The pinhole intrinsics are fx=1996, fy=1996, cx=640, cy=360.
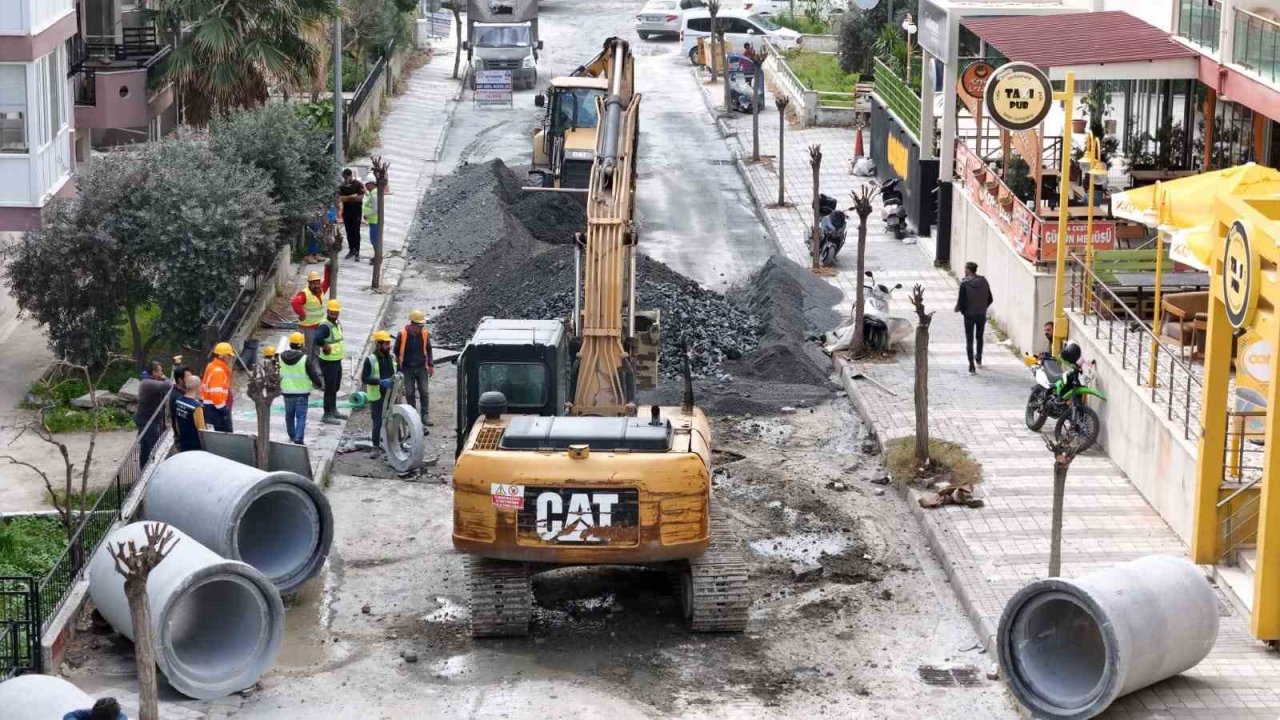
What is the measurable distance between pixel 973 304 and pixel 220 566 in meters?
13.3

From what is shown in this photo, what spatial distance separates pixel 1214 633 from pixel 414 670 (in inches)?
269

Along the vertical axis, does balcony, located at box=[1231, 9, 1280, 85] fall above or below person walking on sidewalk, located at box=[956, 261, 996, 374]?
above

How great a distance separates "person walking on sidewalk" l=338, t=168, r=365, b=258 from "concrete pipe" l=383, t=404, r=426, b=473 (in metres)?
11.5

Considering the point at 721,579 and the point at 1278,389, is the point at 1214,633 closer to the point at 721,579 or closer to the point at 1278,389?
the point at 1278,389

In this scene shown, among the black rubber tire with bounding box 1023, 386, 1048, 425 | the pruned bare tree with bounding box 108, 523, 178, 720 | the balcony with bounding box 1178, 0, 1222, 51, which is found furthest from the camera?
the balcony with bounding box 1178, 0, 1222, 51

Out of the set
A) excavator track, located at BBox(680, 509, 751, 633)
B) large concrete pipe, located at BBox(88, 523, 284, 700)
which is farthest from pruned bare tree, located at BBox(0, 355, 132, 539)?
excavator track, located at BBox(680, 509, 751, 633)

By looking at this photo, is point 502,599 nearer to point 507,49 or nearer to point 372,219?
point 372,219

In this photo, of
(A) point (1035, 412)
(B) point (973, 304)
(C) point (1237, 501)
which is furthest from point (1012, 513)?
(B) point (973, 304)

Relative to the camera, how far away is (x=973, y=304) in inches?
1062

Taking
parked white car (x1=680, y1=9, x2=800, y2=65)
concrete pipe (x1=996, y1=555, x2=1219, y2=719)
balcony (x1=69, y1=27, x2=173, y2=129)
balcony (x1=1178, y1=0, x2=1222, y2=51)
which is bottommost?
concrete pipe (x1=996, y1=555, x2=1219, y2=719)

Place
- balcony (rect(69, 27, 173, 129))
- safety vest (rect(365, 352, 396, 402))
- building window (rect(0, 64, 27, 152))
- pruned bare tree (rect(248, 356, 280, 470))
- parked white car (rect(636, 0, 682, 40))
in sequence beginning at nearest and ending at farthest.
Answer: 1. pruned bare tree (rect(248, 356, 280, 470))
2. safety vest (rect(365, 352, 396, 402))
3. building window (rect(0, 64, 27, 152))
4. balcony (rect(69, 27, 173, 129))
5. parked white car (rect(636, 0, 682, 40))

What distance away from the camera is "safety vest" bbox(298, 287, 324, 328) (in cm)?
2597

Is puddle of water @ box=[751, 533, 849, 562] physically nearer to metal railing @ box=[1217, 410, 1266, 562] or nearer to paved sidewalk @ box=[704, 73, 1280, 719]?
paved sidewalk @ box=[704, 73, 1280, 719]

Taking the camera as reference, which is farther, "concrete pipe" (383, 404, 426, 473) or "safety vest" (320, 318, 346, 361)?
"safety vest" (320, 318, 346, 361)
